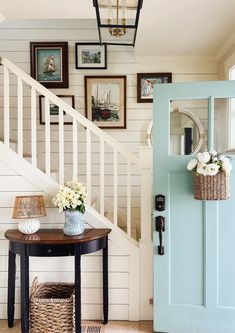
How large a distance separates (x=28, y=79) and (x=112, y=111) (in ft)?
4.27

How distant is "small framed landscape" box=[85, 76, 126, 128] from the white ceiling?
2.11 ft

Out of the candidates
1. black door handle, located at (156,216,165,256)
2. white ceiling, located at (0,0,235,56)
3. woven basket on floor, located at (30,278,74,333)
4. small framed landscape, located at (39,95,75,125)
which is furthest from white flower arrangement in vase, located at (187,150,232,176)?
small framed landscape, located at (39,95,75,125)

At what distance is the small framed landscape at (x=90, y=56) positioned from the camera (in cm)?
371

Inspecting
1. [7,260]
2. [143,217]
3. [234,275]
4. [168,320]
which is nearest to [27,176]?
[7,260]

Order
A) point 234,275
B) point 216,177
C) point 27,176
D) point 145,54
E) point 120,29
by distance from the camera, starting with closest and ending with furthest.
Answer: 1. point 120,29
2. point 216,177
3. point 234,275
4. point 27,176
5. point 145,54

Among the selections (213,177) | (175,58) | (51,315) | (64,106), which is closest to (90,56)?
(175,58)

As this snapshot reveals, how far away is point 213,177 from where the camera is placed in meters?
2.18

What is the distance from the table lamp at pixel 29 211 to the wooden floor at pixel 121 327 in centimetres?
82

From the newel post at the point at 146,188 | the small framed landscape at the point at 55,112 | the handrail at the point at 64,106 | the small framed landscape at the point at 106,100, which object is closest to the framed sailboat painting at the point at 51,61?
the small framed landscape at the point at 55,112

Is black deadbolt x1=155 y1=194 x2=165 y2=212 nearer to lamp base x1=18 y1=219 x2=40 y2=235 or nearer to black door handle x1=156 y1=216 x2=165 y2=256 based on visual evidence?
black door handle x1=156 y1=216 x2=165 y2=256

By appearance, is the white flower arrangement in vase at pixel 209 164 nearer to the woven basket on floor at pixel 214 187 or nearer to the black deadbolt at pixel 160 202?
the woven basket on floor at pixel 214 187

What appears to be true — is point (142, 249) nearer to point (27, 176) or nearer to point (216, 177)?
point (216, 177)

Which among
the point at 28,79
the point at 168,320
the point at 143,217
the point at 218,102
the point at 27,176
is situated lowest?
the point at 168,320

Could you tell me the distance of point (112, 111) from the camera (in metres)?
3.73
